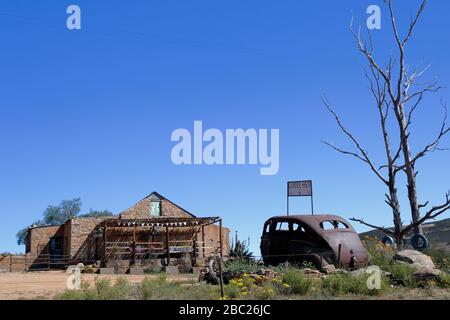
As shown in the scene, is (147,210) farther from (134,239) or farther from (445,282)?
(445,282)

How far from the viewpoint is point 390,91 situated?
24.3 meters

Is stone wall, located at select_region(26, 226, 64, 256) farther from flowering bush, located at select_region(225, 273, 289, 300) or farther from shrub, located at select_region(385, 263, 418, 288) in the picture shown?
shrub, located at select_region(385, 263, 418, 288)

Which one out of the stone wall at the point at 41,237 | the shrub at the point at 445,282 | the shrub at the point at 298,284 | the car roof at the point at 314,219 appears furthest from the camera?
the stone wall at the point at 41,237

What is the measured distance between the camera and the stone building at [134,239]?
3184 centimetres

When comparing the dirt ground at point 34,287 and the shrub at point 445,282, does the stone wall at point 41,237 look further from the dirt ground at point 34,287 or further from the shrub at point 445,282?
the shrub at point 445,282

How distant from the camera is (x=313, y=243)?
643 inches

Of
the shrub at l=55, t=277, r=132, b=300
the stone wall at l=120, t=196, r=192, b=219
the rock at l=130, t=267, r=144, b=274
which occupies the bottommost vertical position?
the rock at l=130, t=267, r=144, b=274

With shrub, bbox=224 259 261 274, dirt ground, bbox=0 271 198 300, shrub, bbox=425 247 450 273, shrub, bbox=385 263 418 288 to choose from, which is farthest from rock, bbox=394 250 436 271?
dirt ground, bbox=0 271 198 300

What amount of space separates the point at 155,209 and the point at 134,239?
7240 millimetres

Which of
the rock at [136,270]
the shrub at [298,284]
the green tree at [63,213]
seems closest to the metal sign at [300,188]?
the shrub at [298,284]

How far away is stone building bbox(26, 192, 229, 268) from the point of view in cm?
3184

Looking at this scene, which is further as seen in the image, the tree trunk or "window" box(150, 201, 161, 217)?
"window" box(150, 201, 161, 217)
